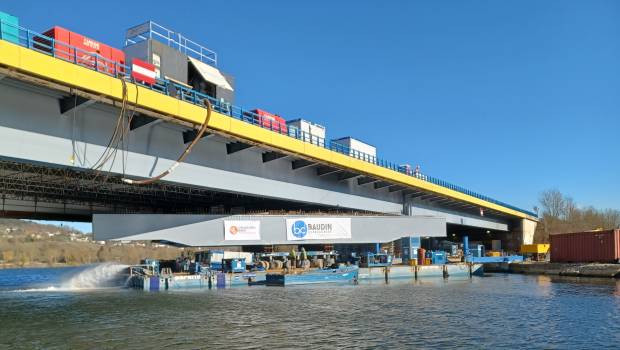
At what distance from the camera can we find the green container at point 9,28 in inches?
782

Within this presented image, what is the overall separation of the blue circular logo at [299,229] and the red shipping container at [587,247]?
35793 mm

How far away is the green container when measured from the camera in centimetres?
1988

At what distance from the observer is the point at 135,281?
38.8m

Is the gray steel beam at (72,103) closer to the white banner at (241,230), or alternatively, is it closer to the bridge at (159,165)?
the bridge at (159,165)

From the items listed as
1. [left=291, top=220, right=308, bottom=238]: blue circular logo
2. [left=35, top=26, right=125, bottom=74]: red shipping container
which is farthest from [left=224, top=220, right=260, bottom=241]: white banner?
[left=35, top=26, right=125, bottom=74]: red shipping container

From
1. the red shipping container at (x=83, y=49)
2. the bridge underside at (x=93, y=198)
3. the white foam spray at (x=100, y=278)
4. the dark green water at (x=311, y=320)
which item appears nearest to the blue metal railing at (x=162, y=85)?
the red shipping container at (x=83, y=49)

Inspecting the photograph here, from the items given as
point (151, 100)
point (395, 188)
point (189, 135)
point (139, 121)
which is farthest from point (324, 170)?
point (151, 100)

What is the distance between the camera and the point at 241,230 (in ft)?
127

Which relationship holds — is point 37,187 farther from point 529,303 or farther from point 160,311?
point 529,303

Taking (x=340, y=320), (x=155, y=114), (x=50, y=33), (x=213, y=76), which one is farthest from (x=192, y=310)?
(x=213, y=76)

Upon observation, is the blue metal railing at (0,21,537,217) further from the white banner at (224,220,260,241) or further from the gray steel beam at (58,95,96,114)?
the white banner at (224,220,260,241)

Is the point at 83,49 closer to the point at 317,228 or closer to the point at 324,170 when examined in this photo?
the point at 324,170

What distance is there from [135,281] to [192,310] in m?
14.6

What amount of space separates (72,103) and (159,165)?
6.12 metres
